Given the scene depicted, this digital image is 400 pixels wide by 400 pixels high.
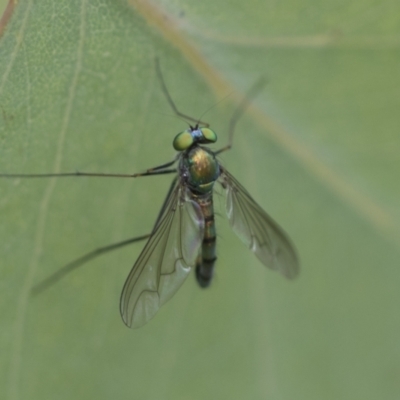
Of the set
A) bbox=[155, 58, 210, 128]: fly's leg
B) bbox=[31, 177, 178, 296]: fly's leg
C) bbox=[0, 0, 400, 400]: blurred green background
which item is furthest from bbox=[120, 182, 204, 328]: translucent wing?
bbox=[155, 58, 210, 128]: fly's leg

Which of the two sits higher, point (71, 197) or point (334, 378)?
point (71, 197)

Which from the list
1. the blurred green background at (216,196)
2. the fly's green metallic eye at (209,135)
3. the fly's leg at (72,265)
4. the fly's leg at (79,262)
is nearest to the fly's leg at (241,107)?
the blurred green background at (216,196)

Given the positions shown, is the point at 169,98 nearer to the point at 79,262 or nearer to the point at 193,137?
the point at 193,137

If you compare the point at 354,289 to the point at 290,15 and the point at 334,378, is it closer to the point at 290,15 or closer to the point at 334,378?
the point at 334,378

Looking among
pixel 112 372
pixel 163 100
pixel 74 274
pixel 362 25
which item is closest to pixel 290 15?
pixel 362 25

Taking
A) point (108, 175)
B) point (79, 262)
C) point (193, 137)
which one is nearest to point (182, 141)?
point (193, 137)

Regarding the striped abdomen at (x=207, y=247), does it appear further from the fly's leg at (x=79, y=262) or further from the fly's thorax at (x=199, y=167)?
the fly's leg at (x=79, y=262)

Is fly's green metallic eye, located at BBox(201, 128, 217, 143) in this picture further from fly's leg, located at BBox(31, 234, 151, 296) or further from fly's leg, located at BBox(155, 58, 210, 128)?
fly's leg, located at BBox(31, 234, 151, 296)
